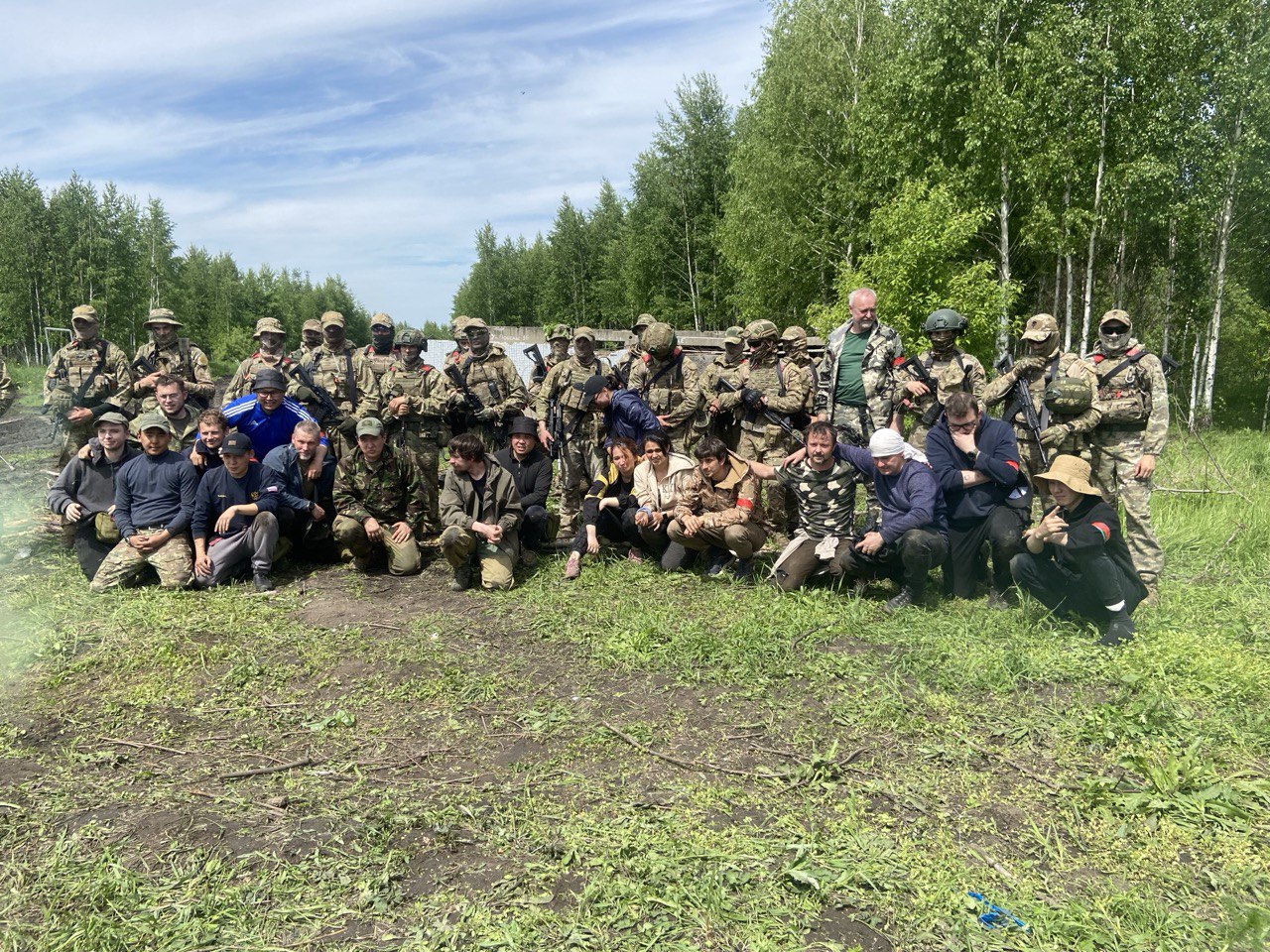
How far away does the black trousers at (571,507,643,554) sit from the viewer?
6.98m

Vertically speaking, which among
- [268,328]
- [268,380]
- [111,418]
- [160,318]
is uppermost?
[160,318]

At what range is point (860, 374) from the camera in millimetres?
7332

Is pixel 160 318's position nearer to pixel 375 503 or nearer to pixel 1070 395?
pixel 375 503

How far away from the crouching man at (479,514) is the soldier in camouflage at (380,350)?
6.91 feet

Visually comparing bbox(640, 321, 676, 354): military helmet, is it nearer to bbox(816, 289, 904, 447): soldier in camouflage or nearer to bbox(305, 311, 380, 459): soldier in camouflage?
bbox(816, 289, 904, 447): soldier in camouflage

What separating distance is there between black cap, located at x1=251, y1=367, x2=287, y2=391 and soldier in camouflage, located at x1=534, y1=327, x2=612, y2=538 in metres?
2.43

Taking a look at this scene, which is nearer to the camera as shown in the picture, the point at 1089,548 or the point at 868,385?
the point at 1089,548

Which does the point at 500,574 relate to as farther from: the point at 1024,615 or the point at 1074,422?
the point at 1074,422

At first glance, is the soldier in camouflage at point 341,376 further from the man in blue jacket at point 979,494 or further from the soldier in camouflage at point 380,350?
the man in blue jacket at point 979,494

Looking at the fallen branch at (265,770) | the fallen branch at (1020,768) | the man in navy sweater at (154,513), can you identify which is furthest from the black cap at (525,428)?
the fallen branch at (1020,768)

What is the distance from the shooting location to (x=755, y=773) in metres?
3.74

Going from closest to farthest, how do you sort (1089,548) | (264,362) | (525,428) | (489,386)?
(1089,548)
(525,428)
(264,362)
(489,386)

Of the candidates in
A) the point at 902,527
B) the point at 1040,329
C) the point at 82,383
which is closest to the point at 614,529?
the point at 902,527

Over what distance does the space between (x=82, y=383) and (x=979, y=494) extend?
8.21 metres
